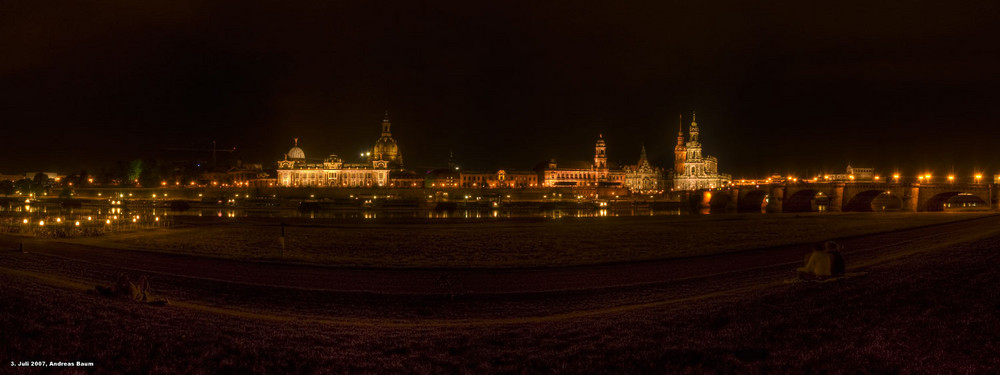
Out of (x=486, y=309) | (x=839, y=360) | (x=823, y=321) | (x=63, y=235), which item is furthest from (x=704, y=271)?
(x=63, y=235)

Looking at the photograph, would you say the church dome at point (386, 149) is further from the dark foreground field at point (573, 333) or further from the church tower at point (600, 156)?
the dark foreground field at point (573, 333)

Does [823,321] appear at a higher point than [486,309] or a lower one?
higher

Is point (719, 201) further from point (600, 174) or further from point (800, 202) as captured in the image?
point (600, 174)

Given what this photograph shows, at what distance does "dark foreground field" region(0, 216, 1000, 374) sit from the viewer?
6734 millimetres

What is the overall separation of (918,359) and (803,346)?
1.21 metres

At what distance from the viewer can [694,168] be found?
173125mm

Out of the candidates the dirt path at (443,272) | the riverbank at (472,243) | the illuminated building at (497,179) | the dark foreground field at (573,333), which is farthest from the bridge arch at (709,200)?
the dark foreground field at (573,333)

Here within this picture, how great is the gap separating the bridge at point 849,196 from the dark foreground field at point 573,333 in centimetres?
5747

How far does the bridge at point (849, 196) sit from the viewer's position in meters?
56.9

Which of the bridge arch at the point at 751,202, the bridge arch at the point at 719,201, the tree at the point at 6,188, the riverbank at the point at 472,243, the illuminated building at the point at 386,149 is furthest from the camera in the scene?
the illuminated building at the point at 386,149

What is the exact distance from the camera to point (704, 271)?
17.6m

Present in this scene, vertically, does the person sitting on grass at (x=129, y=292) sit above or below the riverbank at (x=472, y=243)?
above

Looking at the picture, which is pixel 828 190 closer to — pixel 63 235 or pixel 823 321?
pixel 823 321

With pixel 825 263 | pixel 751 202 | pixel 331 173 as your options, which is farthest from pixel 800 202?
pixel 331 173
